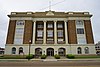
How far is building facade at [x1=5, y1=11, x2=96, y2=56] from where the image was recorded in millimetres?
57625

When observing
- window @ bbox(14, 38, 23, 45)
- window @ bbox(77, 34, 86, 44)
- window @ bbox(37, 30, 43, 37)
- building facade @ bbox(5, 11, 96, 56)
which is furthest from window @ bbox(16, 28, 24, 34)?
window @ bbox(77, 34, 86, 44)

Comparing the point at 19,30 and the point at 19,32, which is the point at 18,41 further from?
the point at 19,30

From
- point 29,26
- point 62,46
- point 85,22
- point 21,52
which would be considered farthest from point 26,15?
point 85,22

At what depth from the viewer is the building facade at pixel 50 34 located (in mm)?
57625

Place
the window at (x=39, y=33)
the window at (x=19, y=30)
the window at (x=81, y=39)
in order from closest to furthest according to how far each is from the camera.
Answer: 1. the window at (x=81, y=39)
2. the window at (x=19, y=30)
3. the window at (x=39, y=33)

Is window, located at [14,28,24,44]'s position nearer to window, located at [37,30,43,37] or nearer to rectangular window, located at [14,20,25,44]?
rectangular window, located at [14,20,25,44]

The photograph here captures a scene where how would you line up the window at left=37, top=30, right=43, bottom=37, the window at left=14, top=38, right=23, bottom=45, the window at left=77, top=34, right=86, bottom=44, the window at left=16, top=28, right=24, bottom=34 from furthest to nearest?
the window at left=37, top=30, right=43, bottom=37
the window at left=16, top=28, right=24, bottom=34
the window at left=77, top=34, right=86, bottom=44
the window at left=14, top=38, right=23, bottom=45

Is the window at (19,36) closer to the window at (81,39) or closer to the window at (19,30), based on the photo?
the window at (19,30)

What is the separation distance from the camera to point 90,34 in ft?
193

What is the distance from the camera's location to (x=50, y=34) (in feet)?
207

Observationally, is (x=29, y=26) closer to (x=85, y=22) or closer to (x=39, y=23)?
(x=39, y=23)

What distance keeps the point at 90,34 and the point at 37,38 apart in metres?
20.2

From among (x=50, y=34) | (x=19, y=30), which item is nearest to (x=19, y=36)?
(x=19, y=30)

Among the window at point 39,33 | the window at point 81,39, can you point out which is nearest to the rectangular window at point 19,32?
the window at point 39,33
